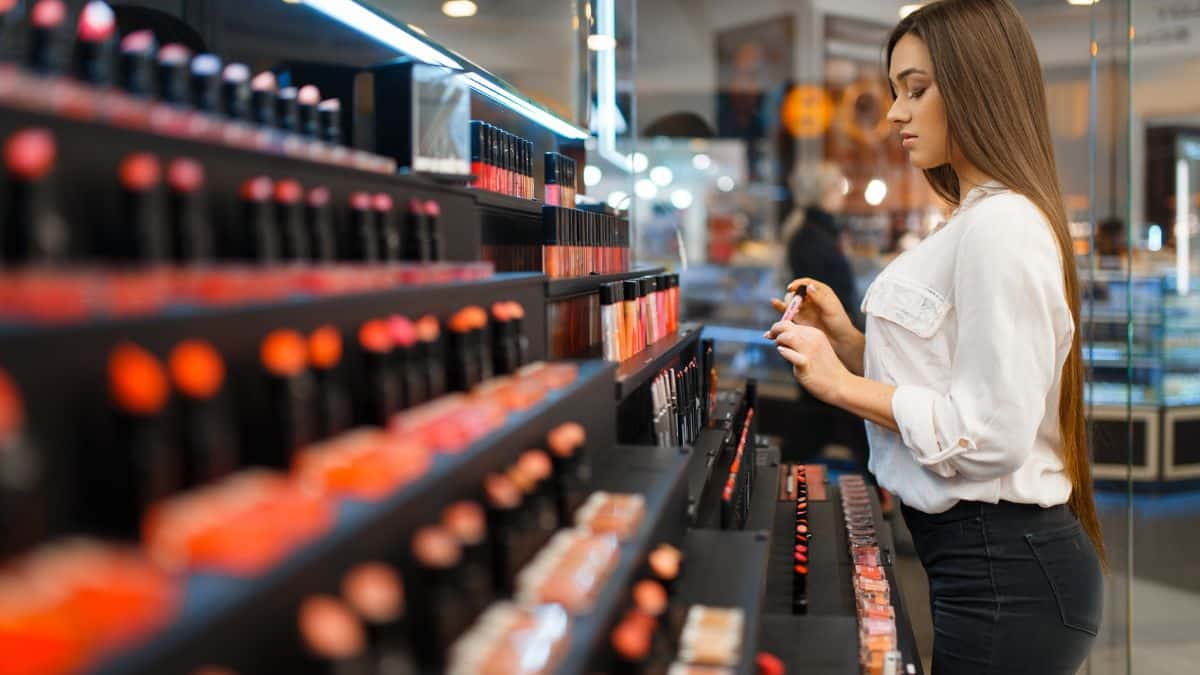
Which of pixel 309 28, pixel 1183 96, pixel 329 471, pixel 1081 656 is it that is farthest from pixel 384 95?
pixel 1183 96

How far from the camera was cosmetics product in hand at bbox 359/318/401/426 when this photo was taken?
848 mm

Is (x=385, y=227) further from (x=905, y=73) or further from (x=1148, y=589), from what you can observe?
(x=1148, y=589)

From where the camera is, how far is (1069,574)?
5.24 feet

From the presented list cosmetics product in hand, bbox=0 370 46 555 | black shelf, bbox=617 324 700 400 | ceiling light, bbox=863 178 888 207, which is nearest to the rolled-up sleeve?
black shelf, bbox=617 324 700 400

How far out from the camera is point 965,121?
1625 mm

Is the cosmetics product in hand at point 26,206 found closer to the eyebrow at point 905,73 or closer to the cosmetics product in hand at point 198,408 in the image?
the cosmetics product in hand at point 198,408

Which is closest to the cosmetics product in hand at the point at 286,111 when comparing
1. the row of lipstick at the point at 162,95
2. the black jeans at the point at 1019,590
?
the row of lipstick at the point at 162,95

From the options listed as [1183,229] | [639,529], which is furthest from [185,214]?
[1183,229]

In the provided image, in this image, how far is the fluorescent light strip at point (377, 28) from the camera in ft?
4.50

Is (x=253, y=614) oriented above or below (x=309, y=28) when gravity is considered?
below

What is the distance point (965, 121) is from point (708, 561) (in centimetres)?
85

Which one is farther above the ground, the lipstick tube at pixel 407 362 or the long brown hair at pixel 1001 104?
the long brown hair at pixel 1001 104

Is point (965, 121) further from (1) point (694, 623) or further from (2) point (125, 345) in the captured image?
(2) point (125, 345)

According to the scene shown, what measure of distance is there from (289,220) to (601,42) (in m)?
2.49
